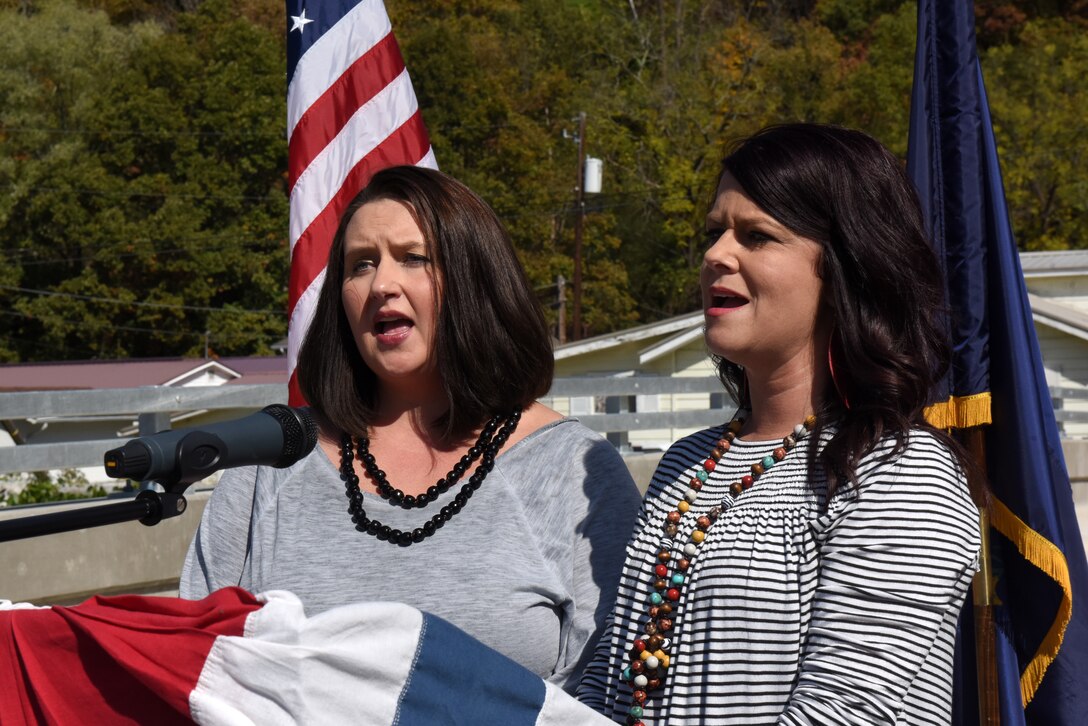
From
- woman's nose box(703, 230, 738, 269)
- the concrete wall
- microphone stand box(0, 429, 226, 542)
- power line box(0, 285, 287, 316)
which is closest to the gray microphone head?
microphone stand box(0, 429, 226, 542)

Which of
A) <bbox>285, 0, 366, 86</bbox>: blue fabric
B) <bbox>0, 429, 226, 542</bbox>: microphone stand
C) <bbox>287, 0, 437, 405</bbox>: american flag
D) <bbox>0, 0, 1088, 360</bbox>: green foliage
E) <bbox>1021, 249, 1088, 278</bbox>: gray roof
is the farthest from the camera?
<bbox>0, 0, 1088, 360</bbox>: green foliage

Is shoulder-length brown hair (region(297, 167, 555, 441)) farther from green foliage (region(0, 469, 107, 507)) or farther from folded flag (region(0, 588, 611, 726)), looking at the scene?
green foliage (region(0, 469, 107, 507))

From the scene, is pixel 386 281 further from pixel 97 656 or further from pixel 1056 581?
pixel 1056 581

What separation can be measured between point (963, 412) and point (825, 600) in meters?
1.18

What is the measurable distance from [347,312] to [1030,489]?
167 centimetres

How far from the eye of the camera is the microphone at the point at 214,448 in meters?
2.06

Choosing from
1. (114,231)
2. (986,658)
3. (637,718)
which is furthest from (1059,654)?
(114,231)

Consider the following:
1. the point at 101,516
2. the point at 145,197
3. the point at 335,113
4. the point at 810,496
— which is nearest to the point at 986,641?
the point at 810,496

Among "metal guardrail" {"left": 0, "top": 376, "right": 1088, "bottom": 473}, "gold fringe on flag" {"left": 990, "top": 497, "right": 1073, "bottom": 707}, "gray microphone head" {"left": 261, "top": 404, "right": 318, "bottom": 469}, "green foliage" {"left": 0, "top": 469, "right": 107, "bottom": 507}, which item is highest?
"gray microphone head" {"left": 261, "top": 404, "right": 318, "bottom": 469}

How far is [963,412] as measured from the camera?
3328 mm

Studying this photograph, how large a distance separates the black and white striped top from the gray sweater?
1.41 ft

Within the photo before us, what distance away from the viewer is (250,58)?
47.9m

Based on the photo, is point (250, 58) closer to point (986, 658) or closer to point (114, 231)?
point (114, 231)

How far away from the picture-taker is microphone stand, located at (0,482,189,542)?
2059 millimetres
